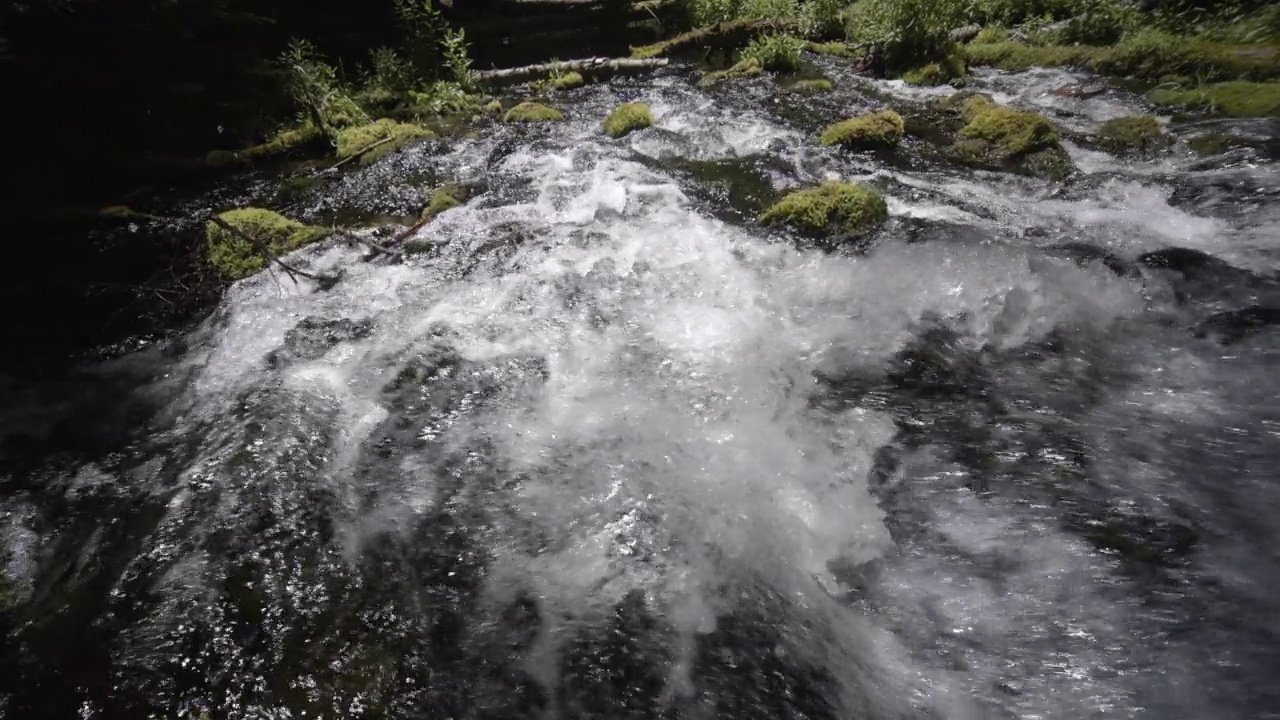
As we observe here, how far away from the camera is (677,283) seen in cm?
535

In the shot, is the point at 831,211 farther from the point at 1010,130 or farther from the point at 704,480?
the point at 704,480

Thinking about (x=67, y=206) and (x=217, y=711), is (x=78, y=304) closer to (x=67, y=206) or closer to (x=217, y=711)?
(x=67, y=206)

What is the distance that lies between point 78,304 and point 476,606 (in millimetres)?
5573

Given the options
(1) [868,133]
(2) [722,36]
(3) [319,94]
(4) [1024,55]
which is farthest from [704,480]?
(2) [722,36]

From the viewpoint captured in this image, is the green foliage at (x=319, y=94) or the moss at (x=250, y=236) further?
the green foliage at (x=319, y=94)

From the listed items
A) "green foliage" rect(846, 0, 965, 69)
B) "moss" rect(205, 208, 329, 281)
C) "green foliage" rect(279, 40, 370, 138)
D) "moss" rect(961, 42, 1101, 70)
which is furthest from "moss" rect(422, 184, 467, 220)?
"moss" rect(961, 42, 1101, 70)

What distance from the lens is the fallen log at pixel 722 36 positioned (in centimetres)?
1186

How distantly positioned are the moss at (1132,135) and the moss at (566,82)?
809 cm

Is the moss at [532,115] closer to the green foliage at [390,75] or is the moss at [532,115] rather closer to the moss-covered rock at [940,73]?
the green foliage at [390,75]

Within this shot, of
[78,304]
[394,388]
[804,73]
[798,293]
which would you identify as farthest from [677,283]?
[804,73]

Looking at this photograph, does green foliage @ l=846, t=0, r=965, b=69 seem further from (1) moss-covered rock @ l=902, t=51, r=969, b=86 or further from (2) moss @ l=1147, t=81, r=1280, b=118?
(2) moss @ l=1147, t=81, r=1280, b=118

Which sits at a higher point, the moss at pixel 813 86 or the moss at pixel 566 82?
the moss at pixel 566 82

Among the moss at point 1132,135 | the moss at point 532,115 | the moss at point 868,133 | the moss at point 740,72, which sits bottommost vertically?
the moss at point 1132,135

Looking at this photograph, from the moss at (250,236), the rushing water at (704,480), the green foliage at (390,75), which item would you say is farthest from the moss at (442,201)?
the green foliage at (390,75)
